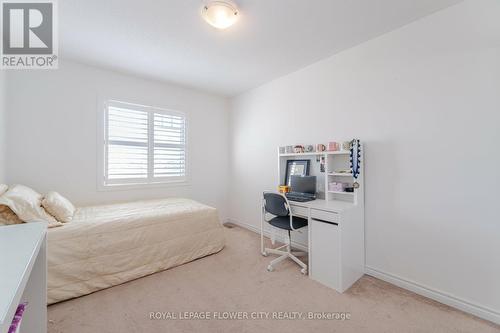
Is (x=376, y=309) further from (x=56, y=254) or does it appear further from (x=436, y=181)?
(x=56, y=254)

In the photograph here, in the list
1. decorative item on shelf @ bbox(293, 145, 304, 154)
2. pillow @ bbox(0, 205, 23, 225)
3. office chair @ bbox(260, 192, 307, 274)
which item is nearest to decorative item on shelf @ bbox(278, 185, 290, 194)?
office chair @ bbox(260, 192, 307, 274)

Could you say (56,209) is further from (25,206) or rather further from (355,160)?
(355,160)

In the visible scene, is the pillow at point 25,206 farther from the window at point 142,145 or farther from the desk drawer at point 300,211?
the desk drawer at point 300,211

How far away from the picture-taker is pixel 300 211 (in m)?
2.38

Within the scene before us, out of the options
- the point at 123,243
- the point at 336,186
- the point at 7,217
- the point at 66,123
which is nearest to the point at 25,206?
the point at 7,217

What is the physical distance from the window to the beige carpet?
162cm

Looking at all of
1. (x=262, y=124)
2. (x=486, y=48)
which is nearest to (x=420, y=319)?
(x=486, y=48)

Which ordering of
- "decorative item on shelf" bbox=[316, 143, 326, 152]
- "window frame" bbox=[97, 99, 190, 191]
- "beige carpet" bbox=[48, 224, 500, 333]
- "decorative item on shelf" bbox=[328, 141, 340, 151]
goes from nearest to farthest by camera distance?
"beige carpet" bbox=[48, 224, 500, 333] → "decorative item on shelf" bbox=[328, 141, 340, 151] → "decorative item on shelf" bbox=[316, 143, 326, 152] → "window frame" bbox=[97, 99, 190, 191]

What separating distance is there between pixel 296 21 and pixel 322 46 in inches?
22.4

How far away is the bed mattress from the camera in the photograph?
187 centimetres

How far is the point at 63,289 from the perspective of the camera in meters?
1.84

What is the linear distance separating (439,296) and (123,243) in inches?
116

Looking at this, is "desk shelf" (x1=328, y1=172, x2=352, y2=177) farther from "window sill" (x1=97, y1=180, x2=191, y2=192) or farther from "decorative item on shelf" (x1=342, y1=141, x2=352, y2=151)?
"window sill" (x1=97, y1=180, x2=191, y2=192)

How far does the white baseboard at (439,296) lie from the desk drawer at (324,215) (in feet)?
2.57
